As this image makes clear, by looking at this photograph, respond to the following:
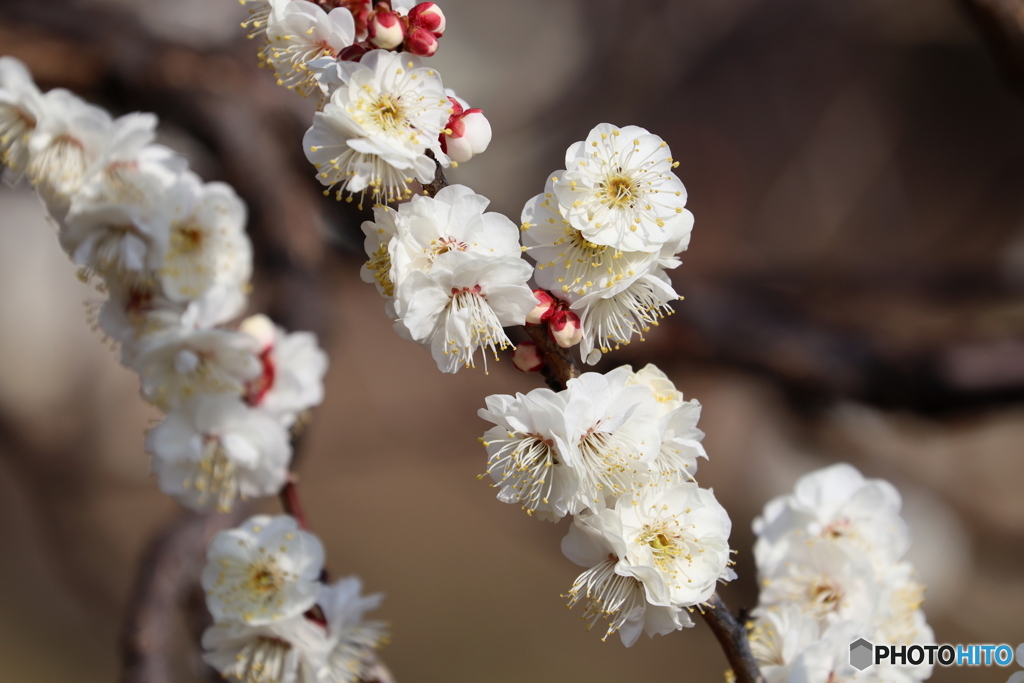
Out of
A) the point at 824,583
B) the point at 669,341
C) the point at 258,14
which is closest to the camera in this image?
the point at 258,14

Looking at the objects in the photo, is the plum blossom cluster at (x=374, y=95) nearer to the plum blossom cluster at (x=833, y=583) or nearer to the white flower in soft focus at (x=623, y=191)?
the white flower in soft focus at (x=623, y=191)

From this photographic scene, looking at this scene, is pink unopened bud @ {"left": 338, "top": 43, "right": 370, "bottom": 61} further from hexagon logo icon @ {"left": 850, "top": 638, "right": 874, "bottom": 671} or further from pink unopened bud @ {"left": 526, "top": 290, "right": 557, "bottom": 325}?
hexagon logo icon @ {"left": 850, "top": 638, "right": 874, "bottom": 671}

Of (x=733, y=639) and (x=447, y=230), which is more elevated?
(x=447, y=230)

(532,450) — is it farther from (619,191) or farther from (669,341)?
(669,341)

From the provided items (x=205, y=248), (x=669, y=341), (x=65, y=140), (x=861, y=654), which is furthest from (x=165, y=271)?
(x=669, y=341)

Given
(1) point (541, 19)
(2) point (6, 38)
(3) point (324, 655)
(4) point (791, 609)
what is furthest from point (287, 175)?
(1) point (541, 19)

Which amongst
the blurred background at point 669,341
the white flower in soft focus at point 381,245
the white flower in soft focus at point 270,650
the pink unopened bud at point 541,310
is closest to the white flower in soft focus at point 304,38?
the white flower in soft focus at point 381,245

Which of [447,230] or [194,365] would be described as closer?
[447,230]

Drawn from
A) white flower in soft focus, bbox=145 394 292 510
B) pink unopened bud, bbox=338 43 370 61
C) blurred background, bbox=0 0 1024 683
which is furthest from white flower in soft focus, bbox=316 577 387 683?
blurred background, bbox=0 0 1024 683
